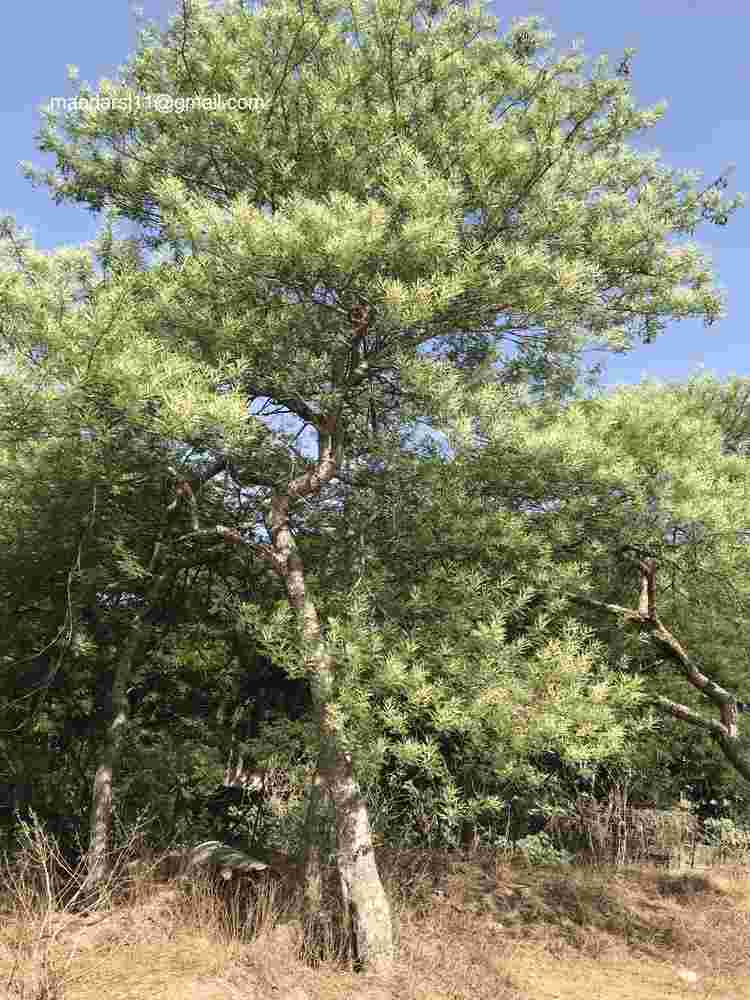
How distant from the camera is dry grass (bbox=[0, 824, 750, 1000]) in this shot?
16.8 feet

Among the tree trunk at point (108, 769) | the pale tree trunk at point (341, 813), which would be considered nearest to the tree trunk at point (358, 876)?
the pale tree trunk at point (341, 813)

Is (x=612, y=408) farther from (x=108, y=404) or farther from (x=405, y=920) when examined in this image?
(x=405, y=920)

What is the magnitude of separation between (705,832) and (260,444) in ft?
29.9

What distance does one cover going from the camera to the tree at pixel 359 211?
5.67m

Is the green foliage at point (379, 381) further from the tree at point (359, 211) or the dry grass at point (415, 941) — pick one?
the dry grass at point (415, 941)

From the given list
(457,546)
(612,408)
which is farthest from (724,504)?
(457,546)

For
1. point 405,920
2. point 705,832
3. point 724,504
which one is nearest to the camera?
point 724,504

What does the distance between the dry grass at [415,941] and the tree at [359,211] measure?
63 centimetres

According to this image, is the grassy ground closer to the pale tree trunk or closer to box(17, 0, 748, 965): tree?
the pale tree trunk

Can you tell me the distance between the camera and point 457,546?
20.3ft

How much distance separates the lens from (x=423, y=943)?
6.14 m

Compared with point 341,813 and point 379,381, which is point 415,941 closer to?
point 341,813

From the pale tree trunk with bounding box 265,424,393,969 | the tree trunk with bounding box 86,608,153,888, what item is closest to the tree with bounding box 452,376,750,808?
the pale tree trunk with bounding box 265,424,393,969

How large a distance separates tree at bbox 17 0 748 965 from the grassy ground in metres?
0.65
